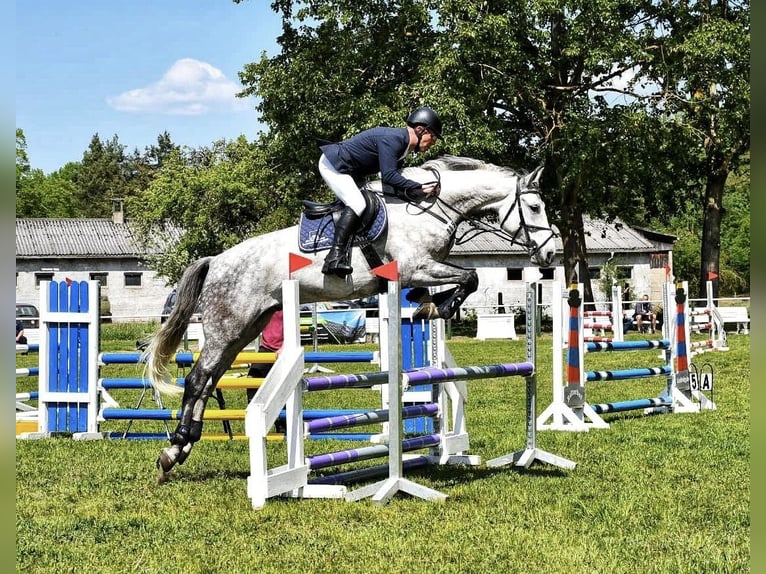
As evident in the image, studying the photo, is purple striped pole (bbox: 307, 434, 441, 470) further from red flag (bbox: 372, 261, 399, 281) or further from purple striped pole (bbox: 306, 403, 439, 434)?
red flag (bbox: 372, 261, 399, 281)

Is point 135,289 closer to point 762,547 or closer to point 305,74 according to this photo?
point 305,74

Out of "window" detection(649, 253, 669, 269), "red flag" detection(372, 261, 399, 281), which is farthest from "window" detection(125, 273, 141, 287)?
"red flag" detection(372, 261, 399, 281)

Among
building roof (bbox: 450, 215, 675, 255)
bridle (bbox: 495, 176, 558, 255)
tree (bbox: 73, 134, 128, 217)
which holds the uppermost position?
tree (bbox: 73, 134, 128, 217)

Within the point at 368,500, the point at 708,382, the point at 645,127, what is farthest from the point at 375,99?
the point at 368,500

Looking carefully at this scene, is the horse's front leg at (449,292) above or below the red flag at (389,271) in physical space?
below

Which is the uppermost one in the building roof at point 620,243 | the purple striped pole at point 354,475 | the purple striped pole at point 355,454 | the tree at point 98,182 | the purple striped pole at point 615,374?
the tree at point 98,182

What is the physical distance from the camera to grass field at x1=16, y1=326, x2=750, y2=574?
4.08 meters

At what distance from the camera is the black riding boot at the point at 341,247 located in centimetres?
584

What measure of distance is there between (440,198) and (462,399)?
1.70 meters

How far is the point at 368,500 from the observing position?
555 centimetres

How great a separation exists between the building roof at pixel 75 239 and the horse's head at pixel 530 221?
37570mm

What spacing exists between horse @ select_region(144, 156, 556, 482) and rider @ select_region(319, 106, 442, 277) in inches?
4.1

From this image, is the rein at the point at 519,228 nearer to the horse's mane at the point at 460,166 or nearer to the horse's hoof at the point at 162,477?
the horse's mane at the point at 460,166

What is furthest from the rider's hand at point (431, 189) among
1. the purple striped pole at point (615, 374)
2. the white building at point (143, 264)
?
the white building at point (143, 264)
